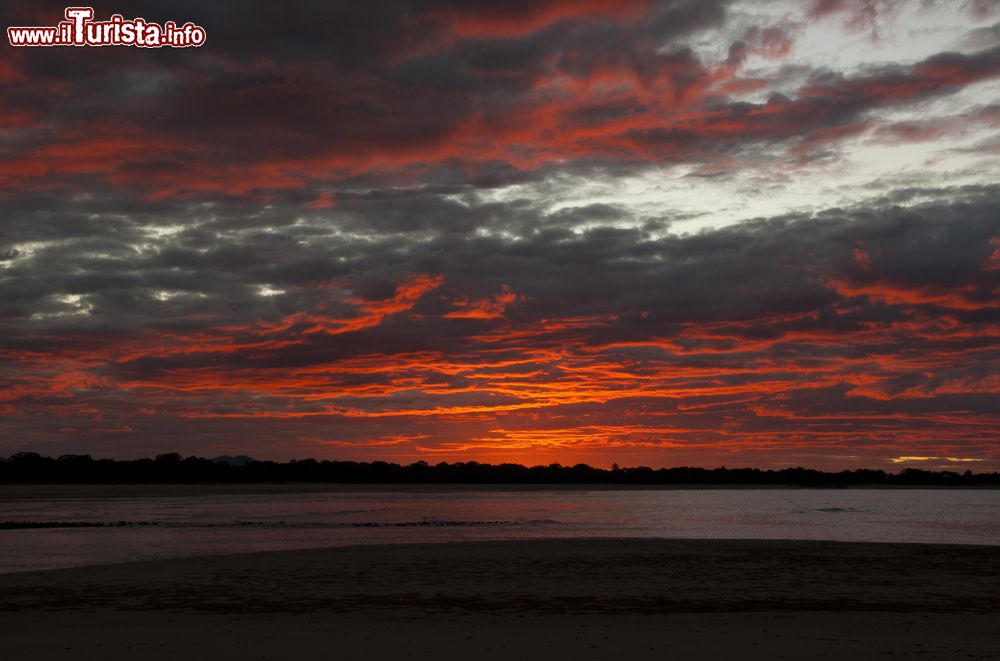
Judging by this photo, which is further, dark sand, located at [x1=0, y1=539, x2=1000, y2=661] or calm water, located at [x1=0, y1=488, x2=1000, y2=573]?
calm water, located at [x1=0, y1=488, x2=1000, y2=573]

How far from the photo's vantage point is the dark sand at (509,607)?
57.0 ft

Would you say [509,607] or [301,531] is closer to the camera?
[509,607]

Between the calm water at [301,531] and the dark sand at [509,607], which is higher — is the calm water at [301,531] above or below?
below

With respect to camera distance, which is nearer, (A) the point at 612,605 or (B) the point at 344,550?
(A) the point at 612,605

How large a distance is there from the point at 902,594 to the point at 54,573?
27593 millimetres

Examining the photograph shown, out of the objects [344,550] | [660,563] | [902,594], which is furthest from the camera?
[344,550]

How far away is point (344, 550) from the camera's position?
38.6 meters

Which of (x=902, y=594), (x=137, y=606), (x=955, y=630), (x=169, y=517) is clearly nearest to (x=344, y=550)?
(x=137, y=606)

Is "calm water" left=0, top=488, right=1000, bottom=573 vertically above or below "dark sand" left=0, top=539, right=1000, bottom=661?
Result: below

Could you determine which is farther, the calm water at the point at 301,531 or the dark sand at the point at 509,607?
the calm water at the point at 301,531

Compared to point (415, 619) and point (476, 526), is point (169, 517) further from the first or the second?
point (415, 619)

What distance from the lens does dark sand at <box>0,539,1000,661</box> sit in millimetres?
17359

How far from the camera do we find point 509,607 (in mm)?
22859

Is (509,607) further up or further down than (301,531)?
further up
